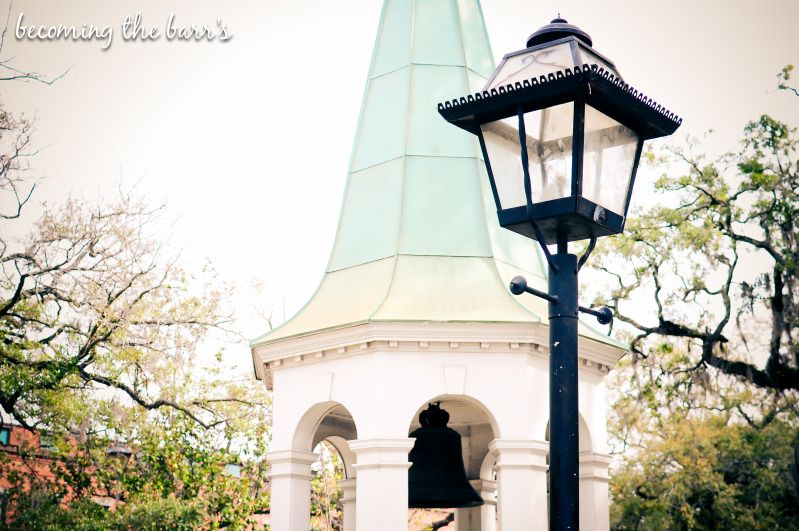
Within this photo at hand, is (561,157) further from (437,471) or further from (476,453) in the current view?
(476,453)

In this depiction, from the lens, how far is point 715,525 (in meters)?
25.8

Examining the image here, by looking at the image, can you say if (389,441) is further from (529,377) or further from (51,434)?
(51,434)

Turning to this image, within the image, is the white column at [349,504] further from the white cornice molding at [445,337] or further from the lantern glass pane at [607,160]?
the lantern glass pane at [607,160]

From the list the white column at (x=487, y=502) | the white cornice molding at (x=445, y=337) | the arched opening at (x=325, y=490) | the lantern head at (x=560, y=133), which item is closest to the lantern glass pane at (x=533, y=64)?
the lantern head at (x=560, y=133)

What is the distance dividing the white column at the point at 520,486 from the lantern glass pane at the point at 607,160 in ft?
14.8

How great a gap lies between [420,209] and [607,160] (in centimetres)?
562

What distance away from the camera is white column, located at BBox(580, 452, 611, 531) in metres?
10.4

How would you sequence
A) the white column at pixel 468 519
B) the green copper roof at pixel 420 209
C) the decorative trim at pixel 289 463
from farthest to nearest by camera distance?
the white column at pixel 468 519 → the decorative trim at pixel 289 463 → the green copper roof at pixel 420 209

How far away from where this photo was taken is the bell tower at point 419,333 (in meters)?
9.76

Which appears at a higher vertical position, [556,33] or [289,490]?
[556,33]

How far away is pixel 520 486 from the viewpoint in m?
9.62

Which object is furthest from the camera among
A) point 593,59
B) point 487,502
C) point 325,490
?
point 325,490

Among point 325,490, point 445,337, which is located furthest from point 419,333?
point 325,490

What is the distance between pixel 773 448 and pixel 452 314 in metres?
17.9
